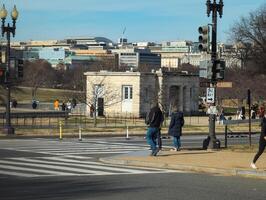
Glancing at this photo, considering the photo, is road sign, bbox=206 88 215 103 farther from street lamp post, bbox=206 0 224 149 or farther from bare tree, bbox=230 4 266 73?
bare tree, bbox=230 4 266 73

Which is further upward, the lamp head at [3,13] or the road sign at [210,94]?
the lamp head at [3,13]

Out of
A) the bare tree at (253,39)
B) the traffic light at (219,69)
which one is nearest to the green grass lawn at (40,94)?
the bare tree at (253,39)

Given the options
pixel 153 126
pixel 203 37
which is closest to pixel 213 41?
pixel 203 37

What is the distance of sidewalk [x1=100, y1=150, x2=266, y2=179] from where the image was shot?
1773 cm

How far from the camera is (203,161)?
66.0 ft

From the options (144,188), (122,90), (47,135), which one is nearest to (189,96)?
(122,90)

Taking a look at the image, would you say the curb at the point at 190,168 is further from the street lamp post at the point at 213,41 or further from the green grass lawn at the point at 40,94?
the green grass lawn at the point at 40,94

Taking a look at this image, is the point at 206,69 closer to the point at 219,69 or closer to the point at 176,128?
the point at 219,69

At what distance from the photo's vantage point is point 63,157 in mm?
22859

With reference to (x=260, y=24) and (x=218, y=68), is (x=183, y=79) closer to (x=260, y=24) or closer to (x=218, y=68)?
(x=260, y=24)

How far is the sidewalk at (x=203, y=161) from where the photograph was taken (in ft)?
58.2

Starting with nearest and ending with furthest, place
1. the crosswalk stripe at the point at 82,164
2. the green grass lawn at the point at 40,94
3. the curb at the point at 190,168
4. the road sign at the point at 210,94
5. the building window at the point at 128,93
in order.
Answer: the curb at the point at 190,168
the crosswalk stripe at the point at 82,164
the road sign at the point at 210,94
the building window at the point at 128,93
the green grass lawn at the point at 40,94

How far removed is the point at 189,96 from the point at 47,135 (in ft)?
142

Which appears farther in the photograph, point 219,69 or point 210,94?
point 210,94
